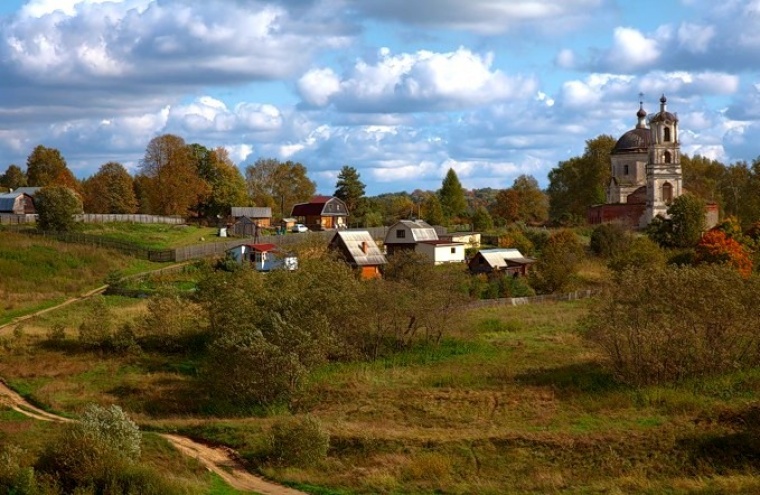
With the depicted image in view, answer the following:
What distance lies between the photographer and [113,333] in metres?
40.2

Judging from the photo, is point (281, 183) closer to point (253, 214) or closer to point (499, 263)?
point (253, 214)

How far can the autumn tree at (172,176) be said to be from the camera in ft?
267

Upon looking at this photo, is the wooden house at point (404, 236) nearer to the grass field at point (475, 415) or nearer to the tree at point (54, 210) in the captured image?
the tree at point (54, 210)

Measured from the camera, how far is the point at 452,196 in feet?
324

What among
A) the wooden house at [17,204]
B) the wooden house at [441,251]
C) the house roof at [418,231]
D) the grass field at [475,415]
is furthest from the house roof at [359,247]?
the wooden house at [17,204]

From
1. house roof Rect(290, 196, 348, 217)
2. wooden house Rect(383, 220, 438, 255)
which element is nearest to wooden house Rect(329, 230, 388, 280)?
wooden house Rect(383, 220, 438, 255)

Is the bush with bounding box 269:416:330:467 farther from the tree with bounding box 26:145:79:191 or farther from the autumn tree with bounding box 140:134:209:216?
the tree with bounding box 26:145:79:191

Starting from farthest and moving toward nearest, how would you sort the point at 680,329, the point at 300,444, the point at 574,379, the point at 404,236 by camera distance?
the point at 404,236, the point at 574,379, the point at 680,329, the point at 300,444

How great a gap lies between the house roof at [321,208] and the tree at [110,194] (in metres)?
15.7

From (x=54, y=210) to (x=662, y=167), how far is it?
46.3m

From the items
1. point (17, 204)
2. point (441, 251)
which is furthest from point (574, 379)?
point (17, 204)

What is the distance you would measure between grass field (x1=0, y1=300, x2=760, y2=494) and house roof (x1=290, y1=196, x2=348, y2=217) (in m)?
45.5

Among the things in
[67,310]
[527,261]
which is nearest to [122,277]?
[67,310]

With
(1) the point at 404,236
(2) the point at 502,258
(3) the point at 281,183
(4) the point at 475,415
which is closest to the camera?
(4) the point at 475,415
